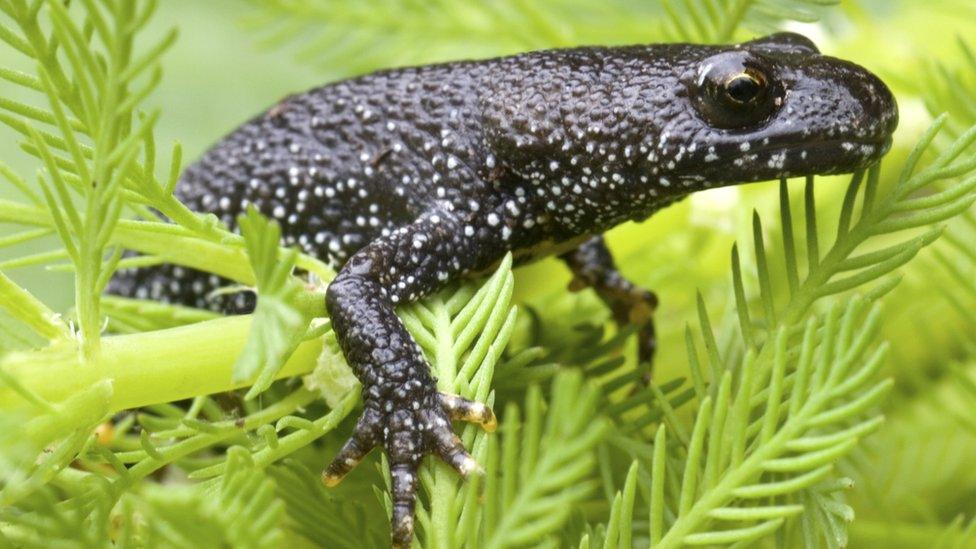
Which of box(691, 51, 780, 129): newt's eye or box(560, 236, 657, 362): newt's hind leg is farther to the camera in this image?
box(560, 236, 657, 362): newt's hind leg

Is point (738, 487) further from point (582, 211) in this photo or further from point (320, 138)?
point (320, 138)

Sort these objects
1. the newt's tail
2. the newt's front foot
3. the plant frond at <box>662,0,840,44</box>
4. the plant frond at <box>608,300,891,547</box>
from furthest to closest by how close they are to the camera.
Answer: the newt's tail < the plant frond at <box>662,0,840,44</box> < the newt's front foot < the plant frond at <box>608,300,891,547</box>

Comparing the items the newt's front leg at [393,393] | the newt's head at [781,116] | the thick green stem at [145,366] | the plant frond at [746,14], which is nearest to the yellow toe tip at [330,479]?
the newt's front leg at [393,393]

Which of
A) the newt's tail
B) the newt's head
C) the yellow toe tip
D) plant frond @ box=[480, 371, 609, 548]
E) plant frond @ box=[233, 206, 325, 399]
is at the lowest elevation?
plant frond @ box=[480, 371, 609, 548]

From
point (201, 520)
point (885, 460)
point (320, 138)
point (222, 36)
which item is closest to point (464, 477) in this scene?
point (201, 520)

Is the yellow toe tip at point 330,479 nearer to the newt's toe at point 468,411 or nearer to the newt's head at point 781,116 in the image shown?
the newt's toe at point 468,411

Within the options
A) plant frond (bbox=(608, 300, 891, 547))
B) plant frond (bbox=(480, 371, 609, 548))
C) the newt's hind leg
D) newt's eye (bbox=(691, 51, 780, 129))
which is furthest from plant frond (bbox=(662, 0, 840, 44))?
plant frond (bbox=(480, 371, 609, 548))

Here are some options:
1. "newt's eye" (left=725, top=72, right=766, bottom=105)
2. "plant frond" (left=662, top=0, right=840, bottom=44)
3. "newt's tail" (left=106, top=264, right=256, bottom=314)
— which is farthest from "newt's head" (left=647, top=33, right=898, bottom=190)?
"newt's tail" (left=106, top=264, right=256, bottom=314)

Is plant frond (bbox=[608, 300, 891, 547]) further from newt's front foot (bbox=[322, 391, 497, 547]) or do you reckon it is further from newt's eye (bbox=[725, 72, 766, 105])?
newt's eye (bbox=[725, 72, 766, 105])

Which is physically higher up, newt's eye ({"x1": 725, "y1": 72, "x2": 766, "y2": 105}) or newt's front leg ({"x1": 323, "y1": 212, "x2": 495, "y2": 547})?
newt's eye ({"x1": 725, "y1": 72, "x2": 766, "y2": 105})

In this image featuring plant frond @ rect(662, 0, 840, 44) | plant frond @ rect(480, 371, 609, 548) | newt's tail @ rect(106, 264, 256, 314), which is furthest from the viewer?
newt's tail @ rect(106, 264, 256, 314)
